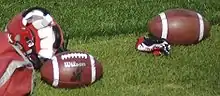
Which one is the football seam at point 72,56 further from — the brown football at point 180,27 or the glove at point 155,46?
the brown football at point 180,27

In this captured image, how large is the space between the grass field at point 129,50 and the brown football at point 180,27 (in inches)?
4.2

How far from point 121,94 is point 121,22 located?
1850 millimetres

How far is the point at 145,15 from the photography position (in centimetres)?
674

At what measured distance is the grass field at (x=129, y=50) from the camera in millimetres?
4965

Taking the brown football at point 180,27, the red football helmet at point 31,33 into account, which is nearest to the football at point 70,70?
the red football helmet at point 31,33

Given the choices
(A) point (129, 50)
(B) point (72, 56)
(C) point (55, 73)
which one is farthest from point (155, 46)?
(C) point (55, 73)

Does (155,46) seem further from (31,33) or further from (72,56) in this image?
(31,33)

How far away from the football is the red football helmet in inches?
13.2

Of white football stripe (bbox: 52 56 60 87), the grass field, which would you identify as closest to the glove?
the grass field

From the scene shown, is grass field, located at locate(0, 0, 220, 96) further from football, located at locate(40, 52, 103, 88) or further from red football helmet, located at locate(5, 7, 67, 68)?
red football helmet, located at locate(5, 7, 67, 68)

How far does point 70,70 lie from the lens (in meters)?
4.82

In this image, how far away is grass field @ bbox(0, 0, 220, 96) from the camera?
4965 millimetres

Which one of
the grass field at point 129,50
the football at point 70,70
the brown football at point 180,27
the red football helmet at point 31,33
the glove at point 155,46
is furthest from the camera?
the brown football at point 180,27

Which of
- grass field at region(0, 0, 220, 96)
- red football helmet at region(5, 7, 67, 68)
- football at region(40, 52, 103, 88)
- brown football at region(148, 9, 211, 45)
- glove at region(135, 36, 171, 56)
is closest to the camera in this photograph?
football at region(40, 52, 103, 88)
